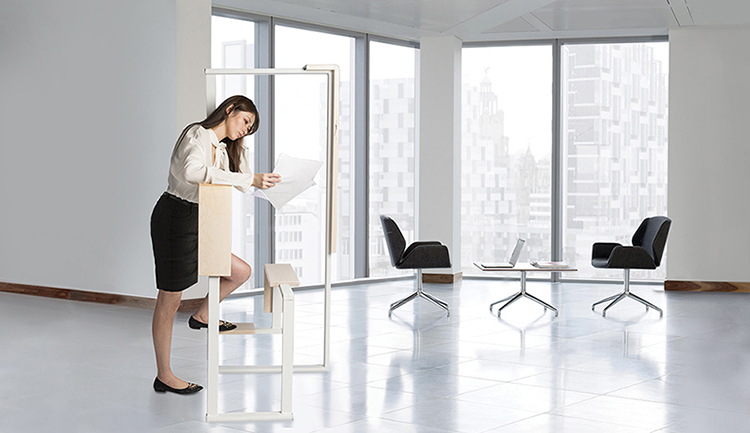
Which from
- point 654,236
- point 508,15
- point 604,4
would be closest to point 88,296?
point 508,15

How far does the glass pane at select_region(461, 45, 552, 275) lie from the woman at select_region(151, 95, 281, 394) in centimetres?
585

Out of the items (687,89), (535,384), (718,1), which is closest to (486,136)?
(687,89)

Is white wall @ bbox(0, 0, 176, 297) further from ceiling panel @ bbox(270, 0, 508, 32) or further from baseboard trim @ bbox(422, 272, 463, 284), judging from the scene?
baseboard trim @ bbox(422, 272, 463, 284)

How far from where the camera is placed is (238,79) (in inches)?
316

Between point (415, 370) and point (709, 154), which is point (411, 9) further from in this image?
point (415, 370)

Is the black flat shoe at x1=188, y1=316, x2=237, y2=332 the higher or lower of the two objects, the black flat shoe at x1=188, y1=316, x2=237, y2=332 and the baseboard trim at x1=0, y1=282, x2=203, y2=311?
the higher

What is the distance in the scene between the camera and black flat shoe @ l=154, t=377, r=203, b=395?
12.7 feet

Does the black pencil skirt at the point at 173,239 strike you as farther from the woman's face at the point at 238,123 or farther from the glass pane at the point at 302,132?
the glass pane at the point at 302,132

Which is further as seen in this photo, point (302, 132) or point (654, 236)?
point (302, 132)

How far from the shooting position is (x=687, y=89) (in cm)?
845

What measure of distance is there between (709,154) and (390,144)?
382 centimetres

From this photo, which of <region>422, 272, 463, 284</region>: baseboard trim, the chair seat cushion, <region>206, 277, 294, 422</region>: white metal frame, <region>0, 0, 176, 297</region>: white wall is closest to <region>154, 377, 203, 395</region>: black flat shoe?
<region>206, 277, 294, 422</region>: white metal frame

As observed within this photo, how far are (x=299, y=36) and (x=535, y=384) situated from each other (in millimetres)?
5677

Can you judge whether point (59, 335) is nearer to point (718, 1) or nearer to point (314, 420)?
point (314, 420)
